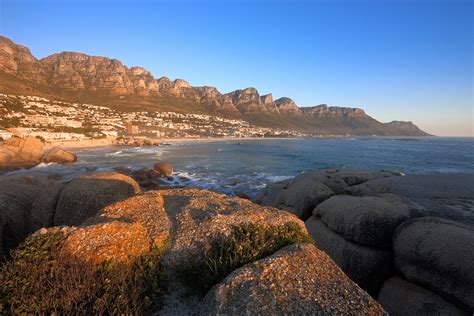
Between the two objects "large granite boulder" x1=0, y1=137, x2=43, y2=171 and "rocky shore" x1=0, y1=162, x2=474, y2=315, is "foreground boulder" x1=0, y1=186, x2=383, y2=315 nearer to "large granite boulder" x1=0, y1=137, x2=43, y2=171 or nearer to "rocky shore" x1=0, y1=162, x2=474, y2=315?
"rocky shore" x1=0, y1=162, x2=474, y2=315

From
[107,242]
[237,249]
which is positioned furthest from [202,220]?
[107,242]

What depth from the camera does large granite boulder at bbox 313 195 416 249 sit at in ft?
28.9

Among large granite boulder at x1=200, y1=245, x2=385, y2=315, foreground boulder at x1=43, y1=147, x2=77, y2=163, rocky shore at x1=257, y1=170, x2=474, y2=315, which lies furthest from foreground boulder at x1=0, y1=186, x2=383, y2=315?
foreground boulder at x1=43, y1=147, x2=77, y2=163

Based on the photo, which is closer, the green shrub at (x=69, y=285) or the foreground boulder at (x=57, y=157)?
the green shrub at (x=69, y=285)

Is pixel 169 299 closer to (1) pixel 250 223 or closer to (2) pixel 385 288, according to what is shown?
(1) pixel 250 223

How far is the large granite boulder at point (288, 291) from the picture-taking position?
434cm

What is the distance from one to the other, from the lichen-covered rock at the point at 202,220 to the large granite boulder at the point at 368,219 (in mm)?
2755

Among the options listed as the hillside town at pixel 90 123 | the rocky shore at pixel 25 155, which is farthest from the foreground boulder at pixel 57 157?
the hillside town at pixel 90 123

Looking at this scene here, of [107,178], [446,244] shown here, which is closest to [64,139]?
[107,178]

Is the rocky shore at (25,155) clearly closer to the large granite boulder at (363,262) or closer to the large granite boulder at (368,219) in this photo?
the large granite boulder at (368,219)

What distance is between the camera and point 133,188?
12.3m

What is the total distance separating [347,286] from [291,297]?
3.97ft

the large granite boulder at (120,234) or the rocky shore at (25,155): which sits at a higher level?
the large granite boulder at (120,234)

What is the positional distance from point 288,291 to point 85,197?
9660 mm
